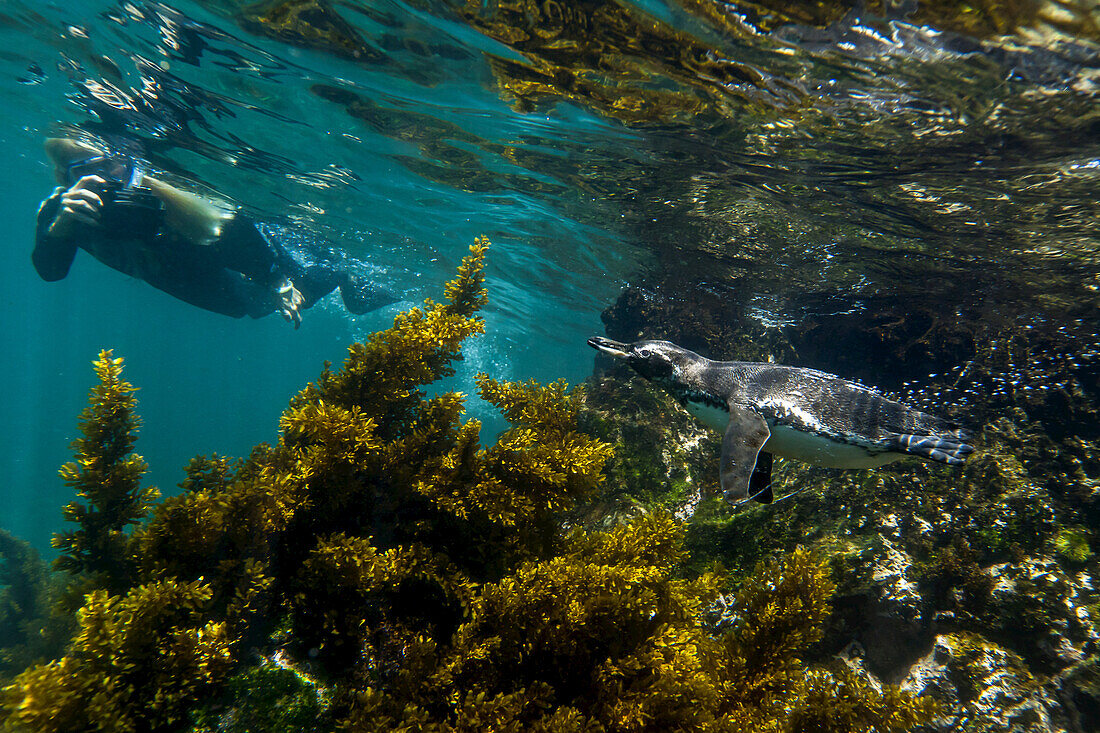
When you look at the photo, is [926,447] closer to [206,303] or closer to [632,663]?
[632,663]

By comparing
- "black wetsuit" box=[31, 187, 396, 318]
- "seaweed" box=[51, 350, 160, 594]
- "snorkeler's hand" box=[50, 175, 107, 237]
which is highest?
"seaweed" box=[51, 350, 160, 594]

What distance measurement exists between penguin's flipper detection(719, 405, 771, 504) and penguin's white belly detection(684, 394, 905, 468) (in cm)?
25

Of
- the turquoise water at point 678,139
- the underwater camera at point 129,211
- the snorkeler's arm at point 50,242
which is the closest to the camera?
the turquoise water at point 678,139

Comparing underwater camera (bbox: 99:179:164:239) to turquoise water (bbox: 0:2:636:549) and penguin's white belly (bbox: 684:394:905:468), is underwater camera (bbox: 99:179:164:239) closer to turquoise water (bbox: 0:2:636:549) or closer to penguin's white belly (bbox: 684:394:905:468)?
turquoise water (bbox: 0:2:636:549)

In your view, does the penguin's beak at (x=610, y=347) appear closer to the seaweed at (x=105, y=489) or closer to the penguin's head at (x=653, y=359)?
the penguin's head at (x=653, y=359)

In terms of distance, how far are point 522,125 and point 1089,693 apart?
1251 cm

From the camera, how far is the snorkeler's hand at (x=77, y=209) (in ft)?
39.8

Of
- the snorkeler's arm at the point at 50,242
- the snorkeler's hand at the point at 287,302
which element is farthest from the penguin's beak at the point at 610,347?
the snorkeler's hand at the point at 287,302

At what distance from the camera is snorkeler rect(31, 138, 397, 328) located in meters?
12.4

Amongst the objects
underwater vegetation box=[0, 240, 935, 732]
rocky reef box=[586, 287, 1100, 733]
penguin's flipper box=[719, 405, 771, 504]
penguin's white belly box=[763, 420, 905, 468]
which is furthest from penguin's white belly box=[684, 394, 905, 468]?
underwater vegetation box=[0, 240, 935, 732]

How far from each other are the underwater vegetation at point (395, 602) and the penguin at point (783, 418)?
107 cm

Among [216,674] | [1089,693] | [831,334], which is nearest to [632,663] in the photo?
[216,674]

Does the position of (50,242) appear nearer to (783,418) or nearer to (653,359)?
(653,359)

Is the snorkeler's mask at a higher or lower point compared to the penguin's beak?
lower
